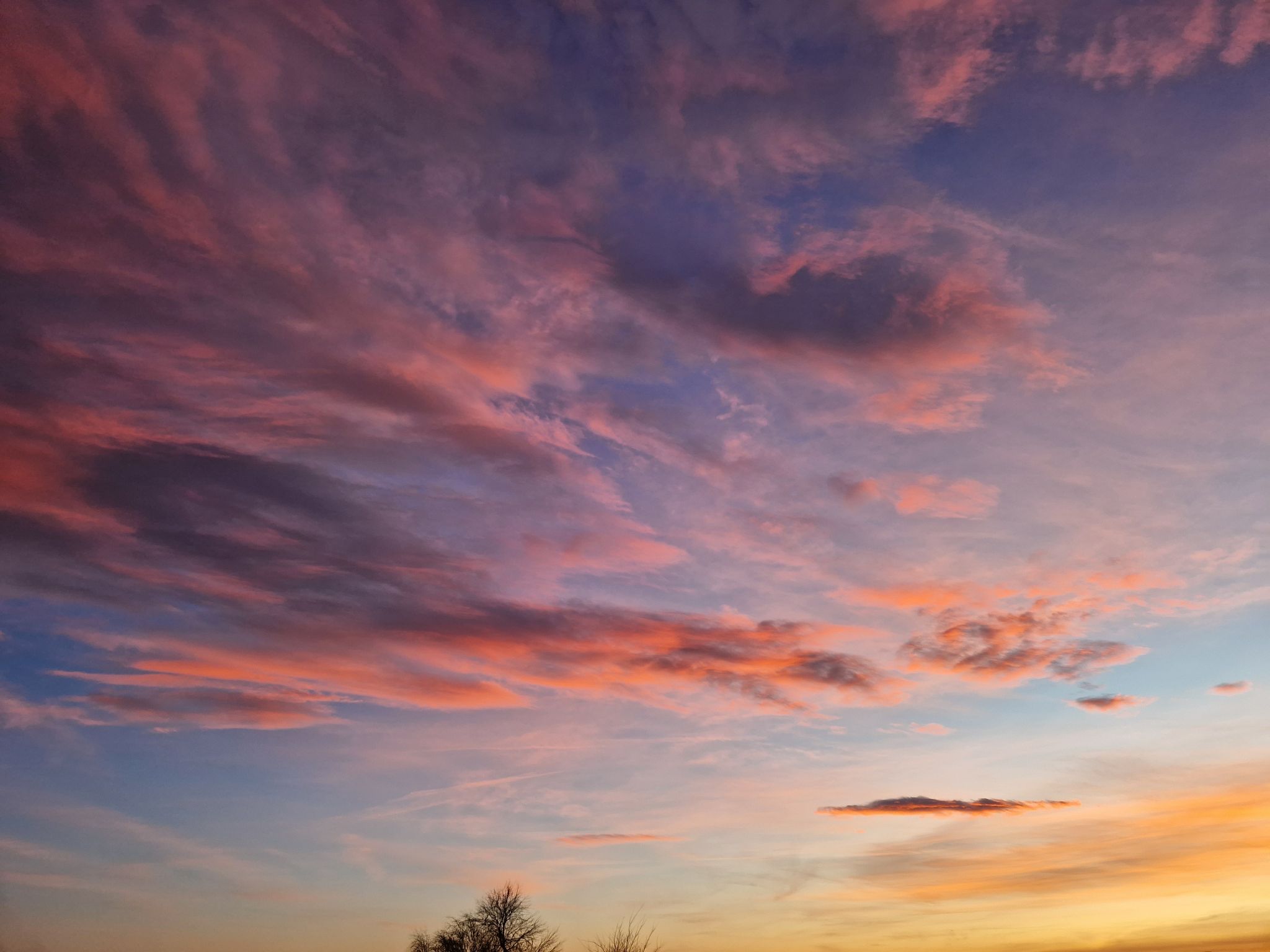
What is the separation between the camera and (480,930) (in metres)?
62.4

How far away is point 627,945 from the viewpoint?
58.8 m

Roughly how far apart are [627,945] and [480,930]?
11.1 m
